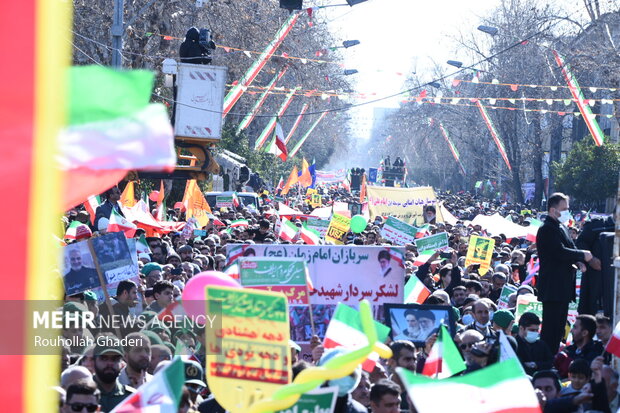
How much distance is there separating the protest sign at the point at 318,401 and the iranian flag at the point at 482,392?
2.35 ft

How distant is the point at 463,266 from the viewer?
15961 mm

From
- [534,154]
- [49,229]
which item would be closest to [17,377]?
[49,229]

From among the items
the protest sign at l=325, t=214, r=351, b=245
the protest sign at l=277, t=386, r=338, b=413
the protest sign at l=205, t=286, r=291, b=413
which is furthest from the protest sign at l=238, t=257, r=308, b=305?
the protest sign at l=325, t=214, r=351, b=245

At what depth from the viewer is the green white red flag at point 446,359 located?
21.6 feet

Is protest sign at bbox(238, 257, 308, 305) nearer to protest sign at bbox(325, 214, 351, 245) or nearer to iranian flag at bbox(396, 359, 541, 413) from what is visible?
iranian flag at bbox(396, 359, 541, 413)

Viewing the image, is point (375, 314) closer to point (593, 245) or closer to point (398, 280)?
point (398, 280)

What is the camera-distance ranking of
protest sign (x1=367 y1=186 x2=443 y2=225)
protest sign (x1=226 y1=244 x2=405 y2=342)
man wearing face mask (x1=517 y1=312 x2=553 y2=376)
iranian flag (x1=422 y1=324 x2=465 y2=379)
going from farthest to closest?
protest sign (x1=367 y1=186 x2=443 y2=225) → protest sign (x1=226 y1=244 x2=405 y2=342) → man wearing face mask (x1=517 y1=312 x2=553 y2=376) → iranian flag (x1=422 y1=324 x2=465 y2=379)

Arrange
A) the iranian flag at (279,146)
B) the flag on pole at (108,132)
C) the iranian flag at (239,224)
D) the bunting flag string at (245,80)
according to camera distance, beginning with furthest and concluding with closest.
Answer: the iranian flag at (279,146)
the bunting flag string at (245,80)
the iranian flag at (239,224)
the flag on pole at (108,132)

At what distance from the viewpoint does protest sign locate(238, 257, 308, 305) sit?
8.21 meters

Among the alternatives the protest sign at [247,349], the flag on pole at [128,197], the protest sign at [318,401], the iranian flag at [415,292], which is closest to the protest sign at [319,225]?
the flag on pole at [128,197]

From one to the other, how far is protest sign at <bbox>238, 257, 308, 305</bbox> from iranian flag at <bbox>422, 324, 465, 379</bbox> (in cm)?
165

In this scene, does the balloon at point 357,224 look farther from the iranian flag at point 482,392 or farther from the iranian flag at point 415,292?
the iranian flag at point 482,392

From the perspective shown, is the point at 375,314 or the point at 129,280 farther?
the point at 129,280

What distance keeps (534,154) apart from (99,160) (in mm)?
47934
